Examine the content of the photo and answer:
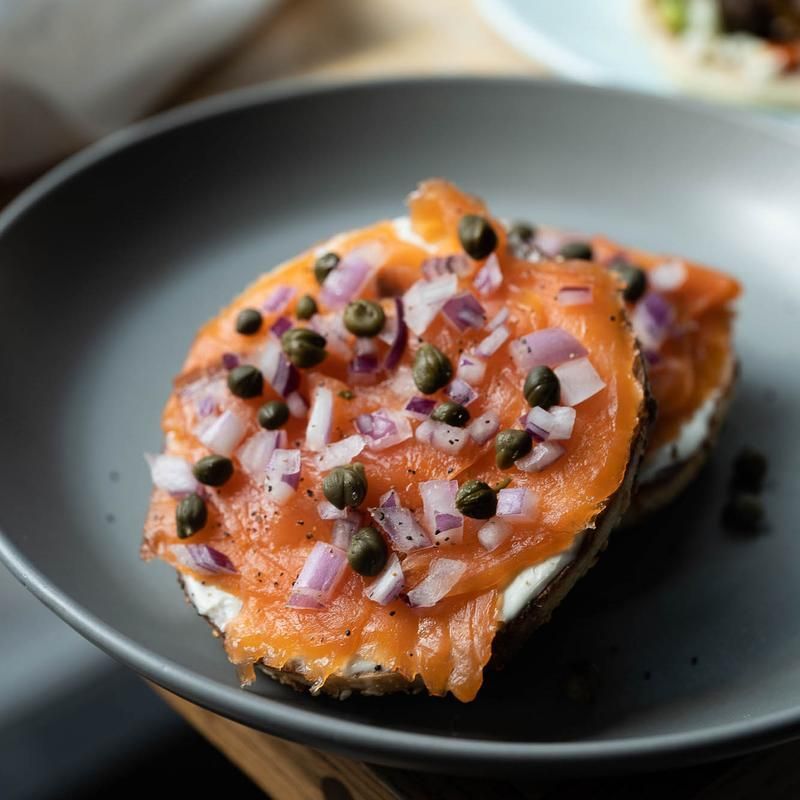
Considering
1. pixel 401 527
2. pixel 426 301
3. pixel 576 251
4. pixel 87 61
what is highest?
pixel 87 61

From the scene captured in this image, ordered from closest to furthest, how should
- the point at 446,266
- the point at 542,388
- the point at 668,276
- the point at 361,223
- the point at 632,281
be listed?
the point at 542,388 → the point at 446,266 → the point at 632,281 → the point at 668,276 → the point at 361,223

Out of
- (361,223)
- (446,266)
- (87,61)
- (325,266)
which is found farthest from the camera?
(87,61)

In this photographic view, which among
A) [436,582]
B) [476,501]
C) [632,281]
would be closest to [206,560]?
[436,582]

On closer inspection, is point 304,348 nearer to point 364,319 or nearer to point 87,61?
point 364,319

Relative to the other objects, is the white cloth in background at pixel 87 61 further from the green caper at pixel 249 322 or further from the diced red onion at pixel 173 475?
the diced red onion at pixel 173 475

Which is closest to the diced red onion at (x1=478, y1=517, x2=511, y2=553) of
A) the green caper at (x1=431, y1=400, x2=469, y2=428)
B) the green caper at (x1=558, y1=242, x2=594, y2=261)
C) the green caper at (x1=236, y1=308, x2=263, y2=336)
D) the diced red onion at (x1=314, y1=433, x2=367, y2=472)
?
the green caper at (x1=431, y1=400, x2=469, y2=428)

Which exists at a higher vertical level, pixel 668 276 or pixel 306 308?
pixel 306 308

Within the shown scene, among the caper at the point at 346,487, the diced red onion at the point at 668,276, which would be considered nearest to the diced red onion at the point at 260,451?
the caper at the point at 346,487
